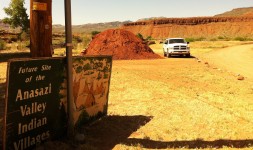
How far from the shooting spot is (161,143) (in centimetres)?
673

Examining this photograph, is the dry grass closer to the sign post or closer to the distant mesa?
the sign post

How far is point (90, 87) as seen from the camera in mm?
7641

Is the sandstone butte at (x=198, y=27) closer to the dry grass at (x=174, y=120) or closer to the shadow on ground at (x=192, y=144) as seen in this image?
the dry grass at (x=174, y=120)

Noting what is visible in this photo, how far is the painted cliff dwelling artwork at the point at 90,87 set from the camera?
7062 mm

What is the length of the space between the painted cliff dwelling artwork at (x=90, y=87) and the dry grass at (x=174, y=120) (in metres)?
0.30

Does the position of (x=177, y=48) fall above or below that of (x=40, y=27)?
below

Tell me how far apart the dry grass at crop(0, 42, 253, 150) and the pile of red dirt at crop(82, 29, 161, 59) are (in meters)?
18.6

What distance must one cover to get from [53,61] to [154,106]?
4668 mm

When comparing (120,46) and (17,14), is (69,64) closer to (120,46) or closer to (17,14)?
(120,46)

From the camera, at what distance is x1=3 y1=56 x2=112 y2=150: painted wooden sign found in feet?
17.3

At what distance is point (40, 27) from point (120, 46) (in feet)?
90.2

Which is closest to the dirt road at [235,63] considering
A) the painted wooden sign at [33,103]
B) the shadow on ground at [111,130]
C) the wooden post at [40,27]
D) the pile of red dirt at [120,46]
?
the pile of red dirt at [120,46]

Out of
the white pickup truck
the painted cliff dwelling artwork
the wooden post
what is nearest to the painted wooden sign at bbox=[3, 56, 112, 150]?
the painted cliff dwelling artwork

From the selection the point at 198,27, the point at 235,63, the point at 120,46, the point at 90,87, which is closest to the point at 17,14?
the point at 120,46
